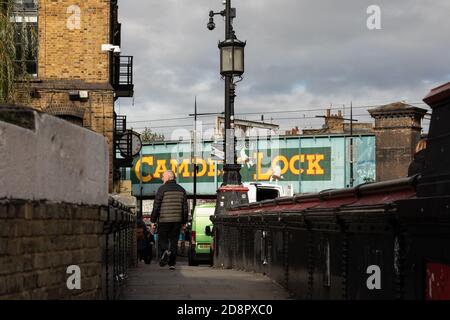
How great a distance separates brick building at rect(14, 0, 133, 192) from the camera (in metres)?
30.3

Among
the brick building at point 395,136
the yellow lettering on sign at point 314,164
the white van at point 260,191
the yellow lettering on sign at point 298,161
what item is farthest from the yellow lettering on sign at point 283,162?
the white van at point 260,191

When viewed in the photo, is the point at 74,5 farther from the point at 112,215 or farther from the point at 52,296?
the point at 52,296

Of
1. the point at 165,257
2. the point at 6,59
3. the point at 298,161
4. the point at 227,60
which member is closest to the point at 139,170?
the point at 298,161

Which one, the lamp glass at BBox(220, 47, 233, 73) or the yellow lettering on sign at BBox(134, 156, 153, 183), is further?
the yellow lettering on sign at BBox(134, 156, 153, 183)

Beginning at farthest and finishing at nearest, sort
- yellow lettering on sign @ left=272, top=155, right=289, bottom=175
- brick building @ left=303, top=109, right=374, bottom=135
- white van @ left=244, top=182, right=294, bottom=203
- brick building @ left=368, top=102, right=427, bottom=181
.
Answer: brick building @ left=303, top=109, right=374, bottom=135 < yellow lettering on sign @ left=272, top=155, right=289, bottom=175 < brick building @ left=368, top=102, right=427, bottom=181 < white van @ left=244, top=182, right=294, bottom=203

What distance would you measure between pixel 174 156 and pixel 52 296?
52.2m

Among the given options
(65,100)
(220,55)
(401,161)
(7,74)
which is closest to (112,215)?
(7,74)

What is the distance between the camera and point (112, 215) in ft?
30.4

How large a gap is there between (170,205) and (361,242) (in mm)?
9385

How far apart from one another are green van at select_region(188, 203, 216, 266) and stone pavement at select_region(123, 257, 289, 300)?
38.1 ft

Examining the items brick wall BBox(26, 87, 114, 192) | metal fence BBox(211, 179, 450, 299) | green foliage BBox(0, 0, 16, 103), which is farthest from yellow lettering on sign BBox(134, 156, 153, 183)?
metal fence BBox(211, 179, 450, 299)

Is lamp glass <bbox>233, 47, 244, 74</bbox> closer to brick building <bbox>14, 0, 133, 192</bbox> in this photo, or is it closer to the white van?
the white van

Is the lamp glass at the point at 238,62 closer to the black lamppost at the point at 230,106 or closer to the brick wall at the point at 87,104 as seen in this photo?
the black lamppost at the point at 230,106

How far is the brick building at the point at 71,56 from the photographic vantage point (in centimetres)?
3030
